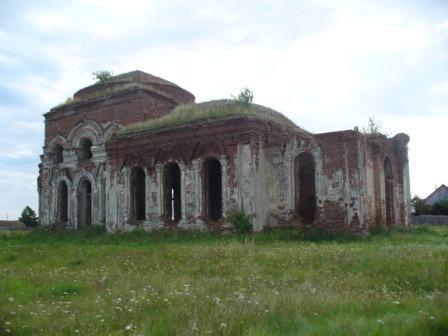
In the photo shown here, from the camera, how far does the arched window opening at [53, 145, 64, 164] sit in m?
24.4

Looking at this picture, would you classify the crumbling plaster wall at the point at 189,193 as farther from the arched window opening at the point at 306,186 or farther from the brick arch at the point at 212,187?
the arched window opening at the point at 306,186

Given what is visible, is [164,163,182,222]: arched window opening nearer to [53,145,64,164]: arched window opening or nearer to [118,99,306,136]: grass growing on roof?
[118,99,306,136]: grass growing on roof

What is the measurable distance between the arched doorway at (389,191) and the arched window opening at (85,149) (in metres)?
13.7

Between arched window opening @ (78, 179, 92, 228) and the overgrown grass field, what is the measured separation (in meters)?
8.86

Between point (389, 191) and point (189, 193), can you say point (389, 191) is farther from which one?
point (189, 193)

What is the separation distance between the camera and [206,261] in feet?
36.1

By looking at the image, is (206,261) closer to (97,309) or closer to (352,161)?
(97,309)

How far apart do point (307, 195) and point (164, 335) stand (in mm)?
13229

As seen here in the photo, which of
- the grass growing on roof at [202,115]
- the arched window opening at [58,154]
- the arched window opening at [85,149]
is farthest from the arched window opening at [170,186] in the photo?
the arched window opening at [58,154]

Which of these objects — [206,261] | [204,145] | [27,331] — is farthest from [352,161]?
[27,331]

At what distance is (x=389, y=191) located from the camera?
1969 centimetres

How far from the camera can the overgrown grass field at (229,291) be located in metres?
5.75

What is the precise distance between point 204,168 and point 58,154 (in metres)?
10.3

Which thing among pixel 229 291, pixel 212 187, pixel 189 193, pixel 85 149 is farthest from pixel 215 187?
pixel 229 291
